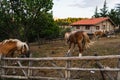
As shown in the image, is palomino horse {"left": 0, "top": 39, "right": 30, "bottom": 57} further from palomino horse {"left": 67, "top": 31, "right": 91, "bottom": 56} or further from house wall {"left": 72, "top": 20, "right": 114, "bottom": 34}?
house wall {"left": 72, "top": 20, "right": 114, "bottom": 34}

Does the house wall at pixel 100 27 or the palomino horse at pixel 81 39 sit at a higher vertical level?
the palomino horse at pixel 81 39

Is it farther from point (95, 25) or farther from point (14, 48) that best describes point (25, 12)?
point (95, 25)

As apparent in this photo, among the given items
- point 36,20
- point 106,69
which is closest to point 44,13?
point 36,20

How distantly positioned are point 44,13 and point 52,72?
998 cm

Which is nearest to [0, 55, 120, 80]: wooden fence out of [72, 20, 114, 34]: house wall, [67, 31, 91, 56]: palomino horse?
[67, 31, 91, 56]: palomino horse

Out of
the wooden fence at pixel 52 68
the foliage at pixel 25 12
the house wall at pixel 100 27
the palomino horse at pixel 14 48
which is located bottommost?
the house wall at pixel 100 27

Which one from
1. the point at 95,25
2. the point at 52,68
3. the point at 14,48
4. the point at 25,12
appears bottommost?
the point at 95,25

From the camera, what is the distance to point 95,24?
A: 53.7m

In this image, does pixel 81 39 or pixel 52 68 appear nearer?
pixel 52 68

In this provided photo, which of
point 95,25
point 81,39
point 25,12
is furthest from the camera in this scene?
point 95,25

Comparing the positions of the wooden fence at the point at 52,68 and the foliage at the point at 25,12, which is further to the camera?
the foliage at the point at 25,12

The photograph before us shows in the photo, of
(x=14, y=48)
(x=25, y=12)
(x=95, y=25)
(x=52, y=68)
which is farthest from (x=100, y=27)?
(x=52, y=68)

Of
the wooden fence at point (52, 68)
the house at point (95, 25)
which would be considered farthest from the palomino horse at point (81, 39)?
the house at point (95, 25)

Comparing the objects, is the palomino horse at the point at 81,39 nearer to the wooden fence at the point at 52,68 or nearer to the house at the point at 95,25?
the wooden fence at the point at 52,68
